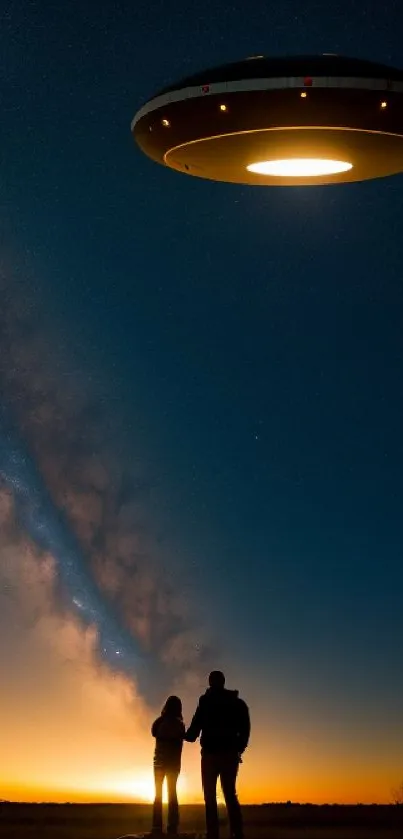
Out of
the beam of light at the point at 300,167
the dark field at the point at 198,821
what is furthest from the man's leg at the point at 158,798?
the beam of light at the point at 300,167

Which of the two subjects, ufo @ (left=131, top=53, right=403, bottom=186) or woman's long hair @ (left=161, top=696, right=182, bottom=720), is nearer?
ufo @ (left=131, top=53, right=403, bottom=186)

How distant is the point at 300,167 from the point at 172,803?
12.5 metres

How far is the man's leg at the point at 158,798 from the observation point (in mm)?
36094

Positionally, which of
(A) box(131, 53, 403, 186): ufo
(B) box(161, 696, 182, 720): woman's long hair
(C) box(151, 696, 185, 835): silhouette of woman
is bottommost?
(C) box(151, 696, 185, 835): silhouette of woman

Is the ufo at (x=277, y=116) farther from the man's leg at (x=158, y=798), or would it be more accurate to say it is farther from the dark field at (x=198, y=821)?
the dark field at (x=198, y=821)

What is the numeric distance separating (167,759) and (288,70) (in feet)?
37.5

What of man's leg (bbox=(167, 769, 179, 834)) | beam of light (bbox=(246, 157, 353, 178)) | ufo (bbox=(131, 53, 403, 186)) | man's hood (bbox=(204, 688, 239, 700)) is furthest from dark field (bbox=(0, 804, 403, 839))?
beam of light (bbox=(246, 157, 353, 178))

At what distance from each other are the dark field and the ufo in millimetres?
11670

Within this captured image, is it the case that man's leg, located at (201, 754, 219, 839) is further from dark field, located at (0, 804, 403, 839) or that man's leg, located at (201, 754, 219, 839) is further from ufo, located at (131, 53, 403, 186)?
ufo, located at (131, 53, 403, 186)

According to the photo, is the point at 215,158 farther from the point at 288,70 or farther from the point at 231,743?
the point at 231,743

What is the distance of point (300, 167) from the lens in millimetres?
41250

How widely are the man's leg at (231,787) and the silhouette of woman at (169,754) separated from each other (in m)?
A: 3.05

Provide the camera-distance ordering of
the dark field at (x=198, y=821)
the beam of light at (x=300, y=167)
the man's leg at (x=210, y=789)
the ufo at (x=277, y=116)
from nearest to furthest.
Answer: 1. the man's leg at (x=210, y=789)
2. the ufo at (x=277, y=116)
3. the dark field at (x=198, y=821)
4. the beam of light at (x=300, y=167)

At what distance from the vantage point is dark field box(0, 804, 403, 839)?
36.9 metres
